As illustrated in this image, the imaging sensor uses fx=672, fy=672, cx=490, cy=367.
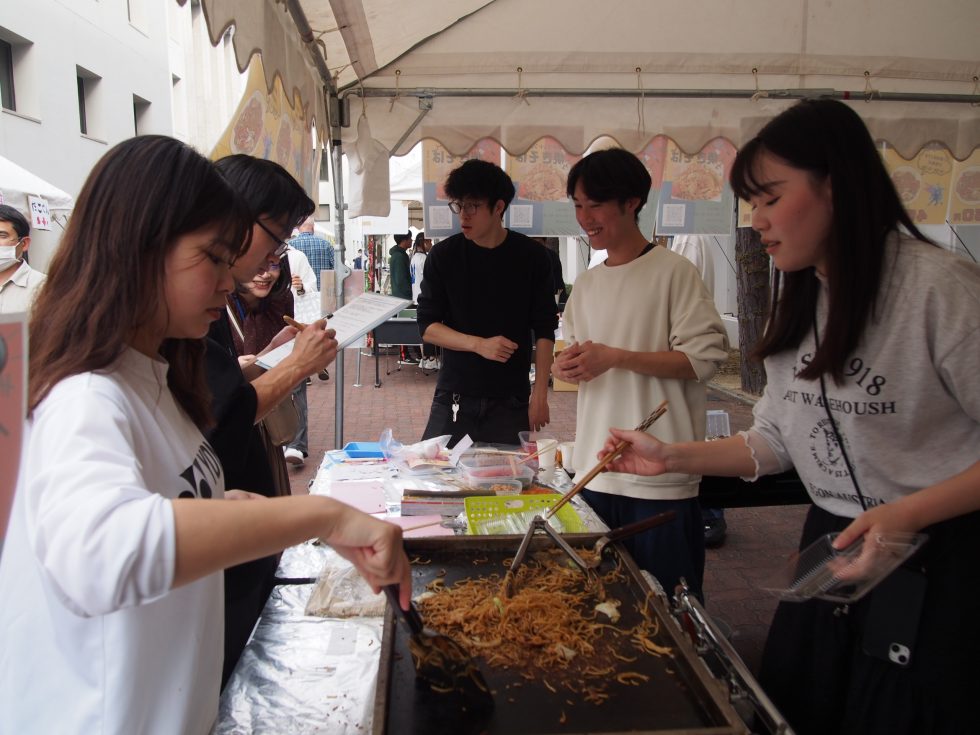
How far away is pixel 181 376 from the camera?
1207 mm

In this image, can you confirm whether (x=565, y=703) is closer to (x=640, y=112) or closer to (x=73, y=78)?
(x=640, y=112)

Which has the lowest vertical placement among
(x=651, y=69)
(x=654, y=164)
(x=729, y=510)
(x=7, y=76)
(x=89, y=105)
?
(x=729, y=510)

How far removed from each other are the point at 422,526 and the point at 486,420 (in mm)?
1289

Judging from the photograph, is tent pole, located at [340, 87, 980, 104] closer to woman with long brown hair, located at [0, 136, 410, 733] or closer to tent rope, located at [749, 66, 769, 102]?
tent rope, located at [749, 66, 769, 102]

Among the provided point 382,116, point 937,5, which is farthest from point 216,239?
point 937,5

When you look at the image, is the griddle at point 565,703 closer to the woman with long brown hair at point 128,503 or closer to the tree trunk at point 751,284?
the woman with long brown hair at point 128,503

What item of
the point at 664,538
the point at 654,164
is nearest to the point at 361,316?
the point at 664,538

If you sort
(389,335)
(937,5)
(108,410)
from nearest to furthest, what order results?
(108,410) < (937,5) < (389,335)

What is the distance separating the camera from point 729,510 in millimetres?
5105

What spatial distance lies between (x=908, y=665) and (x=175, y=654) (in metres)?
1.35

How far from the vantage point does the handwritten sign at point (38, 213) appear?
21.9ft

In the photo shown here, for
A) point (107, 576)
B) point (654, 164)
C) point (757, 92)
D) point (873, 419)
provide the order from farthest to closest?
point (654, 164)
point (757, 92)
point (873, 419)
point (107, 576)

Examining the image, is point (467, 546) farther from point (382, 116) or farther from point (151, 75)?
point (151, 75)

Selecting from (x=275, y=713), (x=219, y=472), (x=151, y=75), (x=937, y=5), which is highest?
(x=151, y=75)
